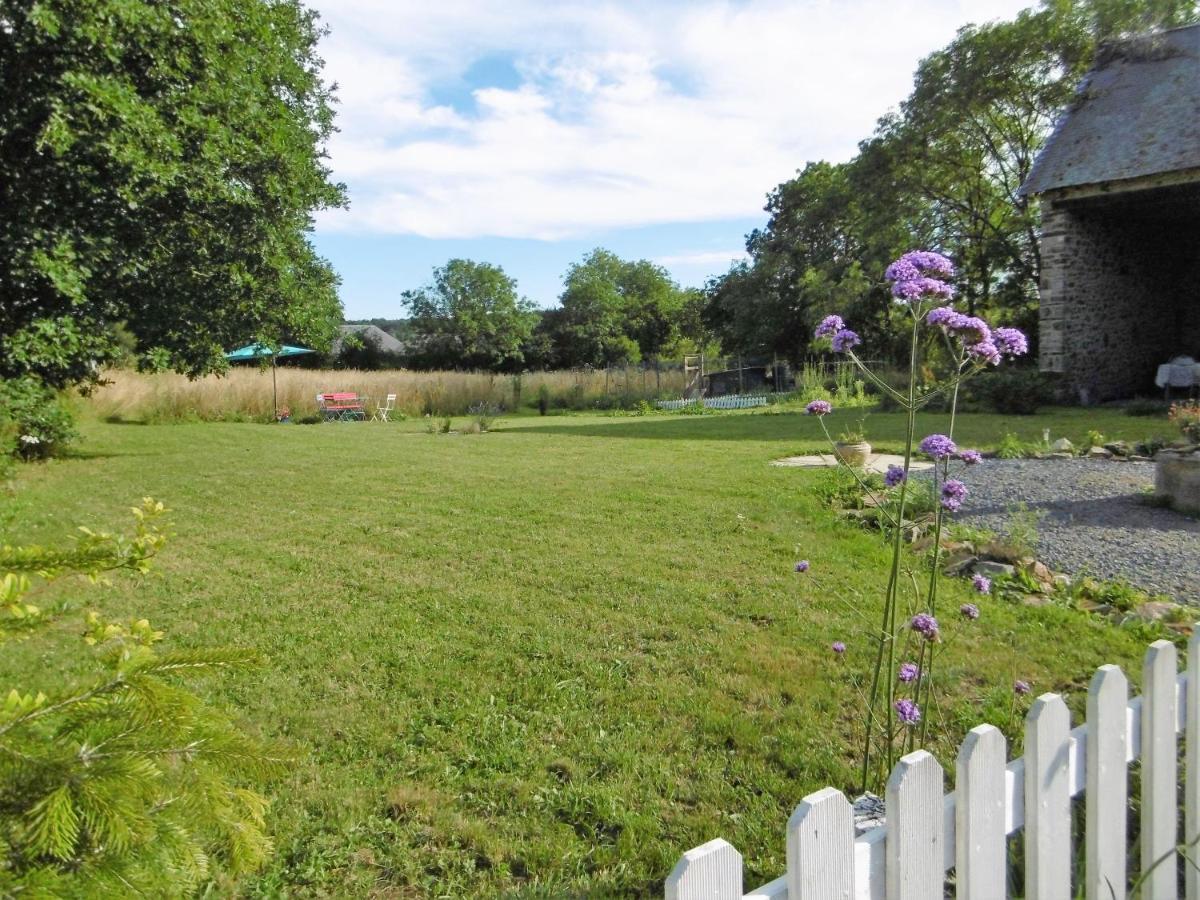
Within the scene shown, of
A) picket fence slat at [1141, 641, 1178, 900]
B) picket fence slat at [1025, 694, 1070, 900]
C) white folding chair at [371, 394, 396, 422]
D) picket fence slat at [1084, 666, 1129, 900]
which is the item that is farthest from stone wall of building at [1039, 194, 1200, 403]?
white folding chair at [371, 394, 396, 422]

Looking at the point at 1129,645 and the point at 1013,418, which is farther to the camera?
the point at 1013,418

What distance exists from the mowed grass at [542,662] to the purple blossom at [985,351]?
1.34 meters

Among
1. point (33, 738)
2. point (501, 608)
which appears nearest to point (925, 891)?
point (33, 738)

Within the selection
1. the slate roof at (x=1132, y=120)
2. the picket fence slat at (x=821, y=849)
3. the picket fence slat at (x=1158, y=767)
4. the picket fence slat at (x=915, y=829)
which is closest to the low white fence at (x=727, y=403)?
the slate roof at (x=1132, y=120)

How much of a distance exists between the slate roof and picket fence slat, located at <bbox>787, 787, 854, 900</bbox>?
1559cm

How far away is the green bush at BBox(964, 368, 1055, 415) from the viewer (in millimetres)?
14164

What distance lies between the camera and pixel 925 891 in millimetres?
1271

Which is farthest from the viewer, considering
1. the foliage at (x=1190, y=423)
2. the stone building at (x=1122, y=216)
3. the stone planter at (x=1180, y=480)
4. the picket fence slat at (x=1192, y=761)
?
the stone building at (x=1122, y=216)

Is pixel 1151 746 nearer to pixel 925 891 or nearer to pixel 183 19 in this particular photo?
pixel 925 891

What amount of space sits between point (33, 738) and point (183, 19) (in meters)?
11.3

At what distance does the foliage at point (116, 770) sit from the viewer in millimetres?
1011

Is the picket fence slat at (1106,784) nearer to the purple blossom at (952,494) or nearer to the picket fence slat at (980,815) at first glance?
the picket fence slat at (980,815)

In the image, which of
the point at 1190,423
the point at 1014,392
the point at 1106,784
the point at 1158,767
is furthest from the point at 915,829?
the point at 1014,392

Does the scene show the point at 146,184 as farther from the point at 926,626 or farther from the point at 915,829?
the point at 915,829
